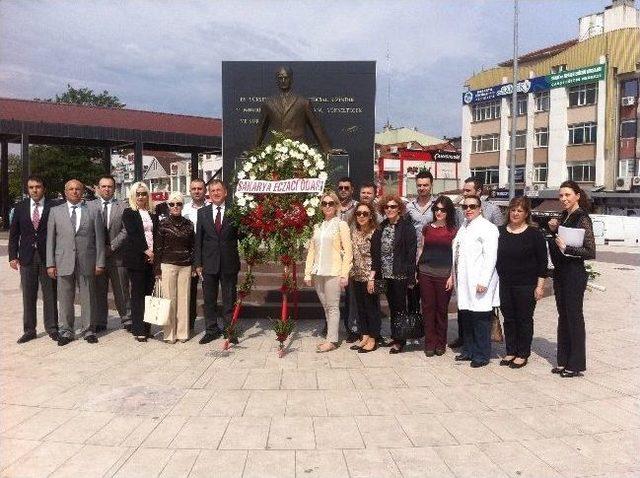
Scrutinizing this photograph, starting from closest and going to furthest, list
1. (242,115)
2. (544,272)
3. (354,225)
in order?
1. (544,272)
2. (354,225)
3. (242,115)

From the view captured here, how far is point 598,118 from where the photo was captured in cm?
3759

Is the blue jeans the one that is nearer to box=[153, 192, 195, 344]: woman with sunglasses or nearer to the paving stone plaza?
the paving stone plaza

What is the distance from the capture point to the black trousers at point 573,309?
534cm

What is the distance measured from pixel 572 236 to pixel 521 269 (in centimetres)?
62

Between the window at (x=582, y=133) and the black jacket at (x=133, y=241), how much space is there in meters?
38.5

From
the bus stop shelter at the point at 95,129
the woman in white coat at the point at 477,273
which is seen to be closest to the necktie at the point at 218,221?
the woman in white coat at the point at 477,273

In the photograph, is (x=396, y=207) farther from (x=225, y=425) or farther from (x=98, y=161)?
(x=98, y=161)

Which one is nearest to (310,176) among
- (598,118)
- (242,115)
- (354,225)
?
(354,225)

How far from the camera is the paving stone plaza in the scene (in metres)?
3.53

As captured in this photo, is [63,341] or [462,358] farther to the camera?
[63,341]

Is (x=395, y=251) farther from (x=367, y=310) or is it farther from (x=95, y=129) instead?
(x=95, y=129)

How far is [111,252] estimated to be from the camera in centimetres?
709

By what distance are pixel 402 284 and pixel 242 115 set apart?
7.08 m

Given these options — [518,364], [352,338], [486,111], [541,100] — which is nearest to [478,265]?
[518,364]
